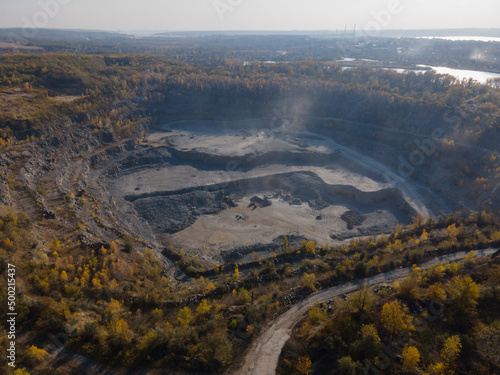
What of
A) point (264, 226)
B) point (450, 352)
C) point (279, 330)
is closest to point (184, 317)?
point (279, 330)

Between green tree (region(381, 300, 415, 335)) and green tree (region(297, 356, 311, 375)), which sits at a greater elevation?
green tree (region(381, 300, 415, 335))

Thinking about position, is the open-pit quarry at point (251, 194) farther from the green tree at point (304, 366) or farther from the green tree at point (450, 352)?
the green tree at point (450, 352)

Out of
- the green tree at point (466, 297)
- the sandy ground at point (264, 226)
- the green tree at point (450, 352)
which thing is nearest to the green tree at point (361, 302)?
the green tree at point (450, 352)

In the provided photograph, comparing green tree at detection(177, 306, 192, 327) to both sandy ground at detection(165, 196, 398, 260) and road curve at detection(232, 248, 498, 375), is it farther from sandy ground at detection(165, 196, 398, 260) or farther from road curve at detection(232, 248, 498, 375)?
sandy ground at detection(165, 196, 398, 260)

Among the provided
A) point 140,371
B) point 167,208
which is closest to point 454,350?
point 140,371

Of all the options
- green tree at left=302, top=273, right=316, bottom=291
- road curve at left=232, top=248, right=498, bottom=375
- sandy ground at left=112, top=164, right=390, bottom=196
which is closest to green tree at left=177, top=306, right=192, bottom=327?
road curve at left=232, top=248, right=498, bottom=375

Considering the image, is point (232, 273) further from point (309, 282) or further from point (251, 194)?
point (251, 194)
